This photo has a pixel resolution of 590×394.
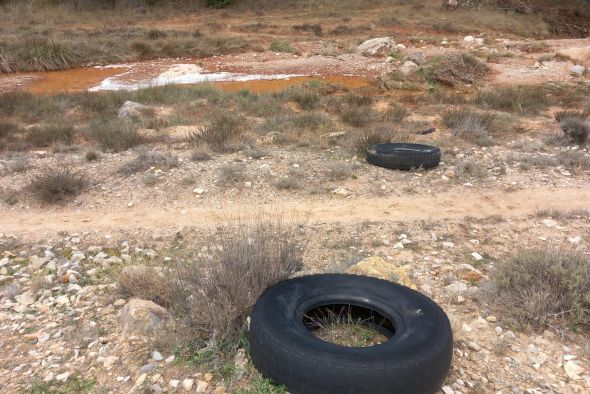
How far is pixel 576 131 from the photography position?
29.5 ft

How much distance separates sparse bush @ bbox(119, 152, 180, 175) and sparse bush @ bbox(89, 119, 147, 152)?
1266 mm

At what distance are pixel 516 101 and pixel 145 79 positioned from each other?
13090mm

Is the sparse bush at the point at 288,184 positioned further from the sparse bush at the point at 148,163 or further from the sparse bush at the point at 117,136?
the sparse bush at the point at 117,136

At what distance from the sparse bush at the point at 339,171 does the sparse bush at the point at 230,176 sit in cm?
129

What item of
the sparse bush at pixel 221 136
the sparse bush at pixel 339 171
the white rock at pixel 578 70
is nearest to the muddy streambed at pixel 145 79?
the white rock at pixel 578 70

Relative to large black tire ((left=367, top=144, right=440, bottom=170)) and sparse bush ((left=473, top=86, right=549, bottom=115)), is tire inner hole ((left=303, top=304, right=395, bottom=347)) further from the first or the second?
sparse bush ((left=473, top=86, right=549, bottom=115))

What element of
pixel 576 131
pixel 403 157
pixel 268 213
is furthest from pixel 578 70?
pixel 268 213

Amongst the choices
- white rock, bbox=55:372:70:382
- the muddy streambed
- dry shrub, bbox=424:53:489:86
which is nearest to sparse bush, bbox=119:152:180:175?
white rock, bbox=55:372:70:382

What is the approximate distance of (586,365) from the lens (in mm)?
3350

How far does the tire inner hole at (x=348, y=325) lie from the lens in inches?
134

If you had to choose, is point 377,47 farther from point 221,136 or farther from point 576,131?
point 221,136

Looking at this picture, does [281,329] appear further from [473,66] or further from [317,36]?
[317,36]

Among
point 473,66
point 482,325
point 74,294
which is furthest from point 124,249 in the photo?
point 473,66

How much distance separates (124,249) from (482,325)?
359 cm
